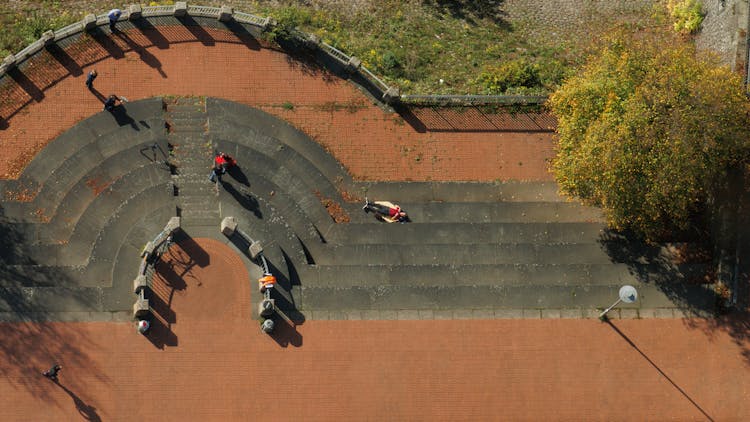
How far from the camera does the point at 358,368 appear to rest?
32.3m

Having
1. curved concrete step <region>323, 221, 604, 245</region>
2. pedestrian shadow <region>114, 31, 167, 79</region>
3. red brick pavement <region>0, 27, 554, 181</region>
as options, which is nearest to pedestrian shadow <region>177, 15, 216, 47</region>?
red brick pavement <region>0, 27, 554, 181</region>

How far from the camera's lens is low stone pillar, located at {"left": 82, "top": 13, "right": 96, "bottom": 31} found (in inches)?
1412

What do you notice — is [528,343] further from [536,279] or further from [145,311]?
[145,311]

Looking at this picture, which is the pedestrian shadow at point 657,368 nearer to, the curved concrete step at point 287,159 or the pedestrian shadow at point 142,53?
the curved concrete step at point 287,159

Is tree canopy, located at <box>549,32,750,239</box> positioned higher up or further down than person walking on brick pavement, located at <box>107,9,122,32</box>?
further down

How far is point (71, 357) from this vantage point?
3141 centimetres

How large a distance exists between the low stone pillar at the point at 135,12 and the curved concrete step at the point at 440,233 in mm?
14545

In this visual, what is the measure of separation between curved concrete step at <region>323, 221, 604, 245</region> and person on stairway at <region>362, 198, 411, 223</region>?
1.88 feet

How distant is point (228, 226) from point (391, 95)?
35.4ft

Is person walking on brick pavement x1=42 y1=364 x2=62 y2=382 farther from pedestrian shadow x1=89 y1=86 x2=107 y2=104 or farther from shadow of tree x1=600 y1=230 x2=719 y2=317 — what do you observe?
shadow of tree x1=600 y1=230 x2=719 y2=317

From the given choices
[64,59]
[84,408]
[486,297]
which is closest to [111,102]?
[64,59]

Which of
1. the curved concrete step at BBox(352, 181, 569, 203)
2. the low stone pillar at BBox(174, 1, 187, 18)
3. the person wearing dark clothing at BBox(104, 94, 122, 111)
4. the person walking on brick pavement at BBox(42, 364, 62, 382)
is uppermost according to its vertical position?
the low stone pillar at BBox(174, 1, 187, 18)

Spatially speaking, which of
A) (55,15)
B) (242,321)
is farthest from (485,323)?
(55,15)

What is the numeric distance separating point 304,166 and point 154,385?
12094 millimetres
